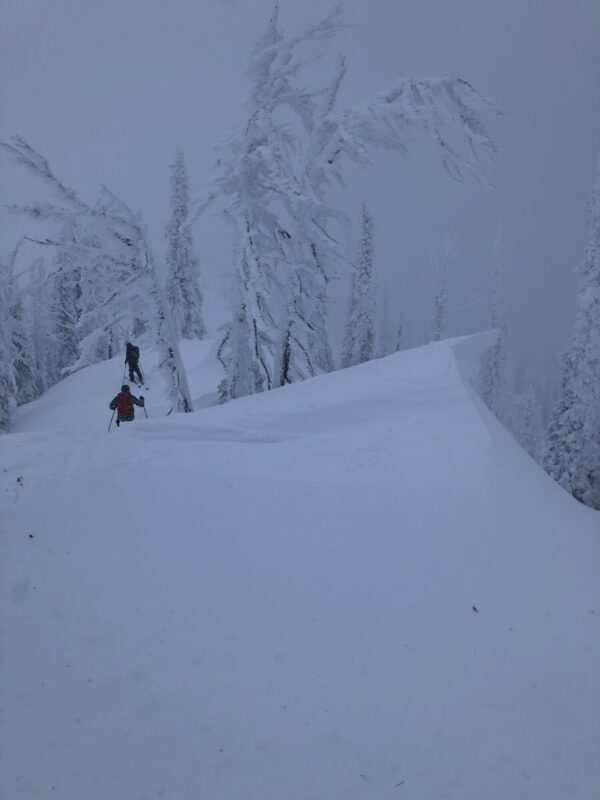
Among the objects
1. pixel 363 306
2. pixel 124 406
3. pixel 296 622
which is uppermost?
pixel 296 622

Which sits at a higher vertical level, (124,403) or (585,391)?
(124,403)

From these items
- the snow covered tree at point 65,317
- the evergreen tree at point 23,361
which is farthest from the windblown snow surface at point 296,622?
the snow covered tree at point 65,317

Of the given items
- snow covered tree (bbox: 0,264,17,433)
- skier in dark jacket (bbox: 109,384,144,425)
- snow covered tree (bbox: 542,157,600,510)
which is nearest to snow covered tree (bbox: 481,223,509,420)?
snow covered tree (bbox: 542,157,600,510)

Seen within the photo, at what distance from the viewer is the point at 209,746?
10.2 feet

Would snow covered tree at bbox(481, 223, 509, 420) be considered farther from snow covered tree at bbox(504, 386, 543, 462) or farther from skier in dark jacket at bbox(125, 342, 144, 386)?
skier in dark jacket at bbox(125, 342, 144, 386)

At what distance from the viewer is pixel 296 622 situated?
4215 millimetres

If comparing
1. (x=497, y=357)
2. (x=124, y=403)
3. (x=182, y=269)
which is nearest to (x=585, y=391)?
(x=497, y=357)

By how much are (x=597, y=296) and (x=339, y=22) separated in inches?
518

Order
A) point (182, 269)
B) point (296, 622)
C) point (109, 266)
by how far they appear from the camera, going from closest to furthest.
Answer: point (296, 622), point (109, 266), point (182, 269)

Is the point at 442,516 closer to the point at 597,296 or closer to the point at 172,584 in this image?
the point at 172,584

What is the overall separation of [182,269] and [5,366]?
729 inches

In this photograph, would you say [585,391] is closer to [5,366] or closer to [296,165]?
[296,165]

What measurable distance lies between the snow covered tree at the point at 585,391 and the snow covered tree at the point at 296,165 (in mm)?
10844

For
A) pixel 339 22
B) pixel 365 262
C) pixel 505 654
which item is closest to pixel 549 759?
pixel 505 654
